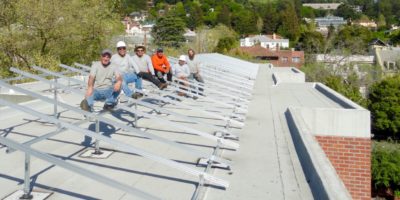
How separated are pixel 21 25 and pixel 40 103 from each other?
47.5 feet

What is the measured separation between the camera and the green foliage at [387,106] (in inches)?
1318

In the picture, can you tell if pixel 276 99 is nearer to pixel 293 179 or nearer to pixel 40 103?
pixel 40 103

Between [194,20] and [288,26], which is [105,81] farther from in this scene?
[194,20]

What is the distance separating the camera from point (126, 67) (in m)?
9.27

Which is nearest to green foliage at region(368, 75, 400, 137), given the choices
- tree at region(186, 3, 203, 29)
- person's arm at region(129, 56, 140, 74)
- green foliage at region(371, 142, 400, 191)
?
green foliage at region(371, 142, 400, 191)

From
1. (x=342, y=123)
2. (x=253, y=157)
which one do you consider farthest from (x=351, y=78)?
(x=253, y=157)

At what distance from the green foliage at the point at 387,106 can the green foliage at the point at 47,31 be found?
840 inches

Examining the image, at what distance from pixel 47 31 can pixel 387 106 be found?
82.7 ft

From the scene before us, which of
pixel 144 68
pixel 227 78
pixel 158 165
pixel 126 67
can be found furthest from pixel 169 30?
pixel 158 165

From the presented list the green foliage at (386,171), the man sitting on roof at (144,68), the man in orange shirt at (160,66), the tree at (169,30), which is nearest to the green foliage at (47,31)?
the man in orange shirt at (160,66)

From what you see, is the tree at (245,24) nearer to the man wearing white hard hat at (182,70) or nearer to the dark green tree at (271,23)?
the dark green tree at (271,23)

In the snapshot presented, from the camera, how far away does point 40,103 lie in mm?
10828

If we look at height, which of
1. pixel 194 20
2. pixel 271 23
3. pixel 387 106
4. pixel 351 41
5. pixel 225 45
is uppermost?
pixel 194 20

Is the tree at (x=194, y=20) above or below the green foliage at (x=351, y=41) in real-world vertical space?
above
